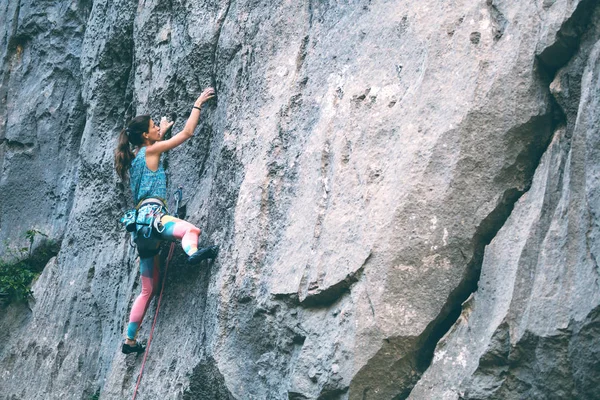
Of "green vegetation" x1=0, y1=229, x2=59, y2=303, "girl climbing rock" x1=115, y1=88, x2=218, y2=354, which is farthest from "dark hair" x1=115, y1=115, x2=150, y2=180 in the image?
"green vegetation" x1=0, y1=229, x2=59, y2=303

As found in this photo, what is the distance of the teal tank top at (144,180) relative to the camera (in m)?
6.46

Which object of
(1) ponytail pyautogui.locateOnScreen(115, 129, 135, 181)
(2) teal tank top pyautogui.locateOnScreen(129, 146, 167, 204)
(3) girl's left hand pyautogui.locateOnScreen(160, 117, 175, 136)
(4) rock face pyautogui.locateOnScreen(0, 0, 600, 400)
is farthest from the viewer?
(3) girl's left hand pyautogui.locateOnScreen(160, 117, 175, 136)

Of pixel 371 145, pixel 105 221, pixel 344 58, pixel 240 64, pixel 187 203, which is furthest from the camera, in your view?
pixel 105 221

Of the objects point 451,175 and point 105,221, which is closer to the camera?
point 451,175

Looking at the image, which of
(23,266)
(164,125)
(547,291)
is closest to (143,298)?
(164,125)

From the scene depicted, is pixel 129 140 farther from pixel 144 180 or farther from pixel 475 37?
pixel 475 37

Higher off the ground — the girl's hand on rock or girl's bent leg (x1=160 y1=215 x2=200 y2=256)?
the girl's hand on rock

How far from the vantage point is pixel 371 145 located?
198 inches

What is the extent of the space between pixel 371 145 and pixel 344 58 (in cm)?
81

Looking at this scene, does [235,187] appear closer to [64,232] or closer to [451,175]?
[451,175]

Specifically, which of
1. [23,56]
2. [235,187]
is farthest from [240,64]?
[23,56]

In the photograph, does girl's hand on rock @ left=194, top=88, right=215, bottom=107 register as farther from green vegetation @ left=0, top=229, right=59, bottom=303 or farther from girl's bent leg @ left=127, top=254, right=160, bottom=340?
green vegetation @ left=0, top=229, right=59, bottom=303

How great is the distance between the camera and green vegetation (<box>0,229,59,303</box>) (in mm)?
8656

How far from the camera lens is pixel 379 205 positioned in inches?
189
